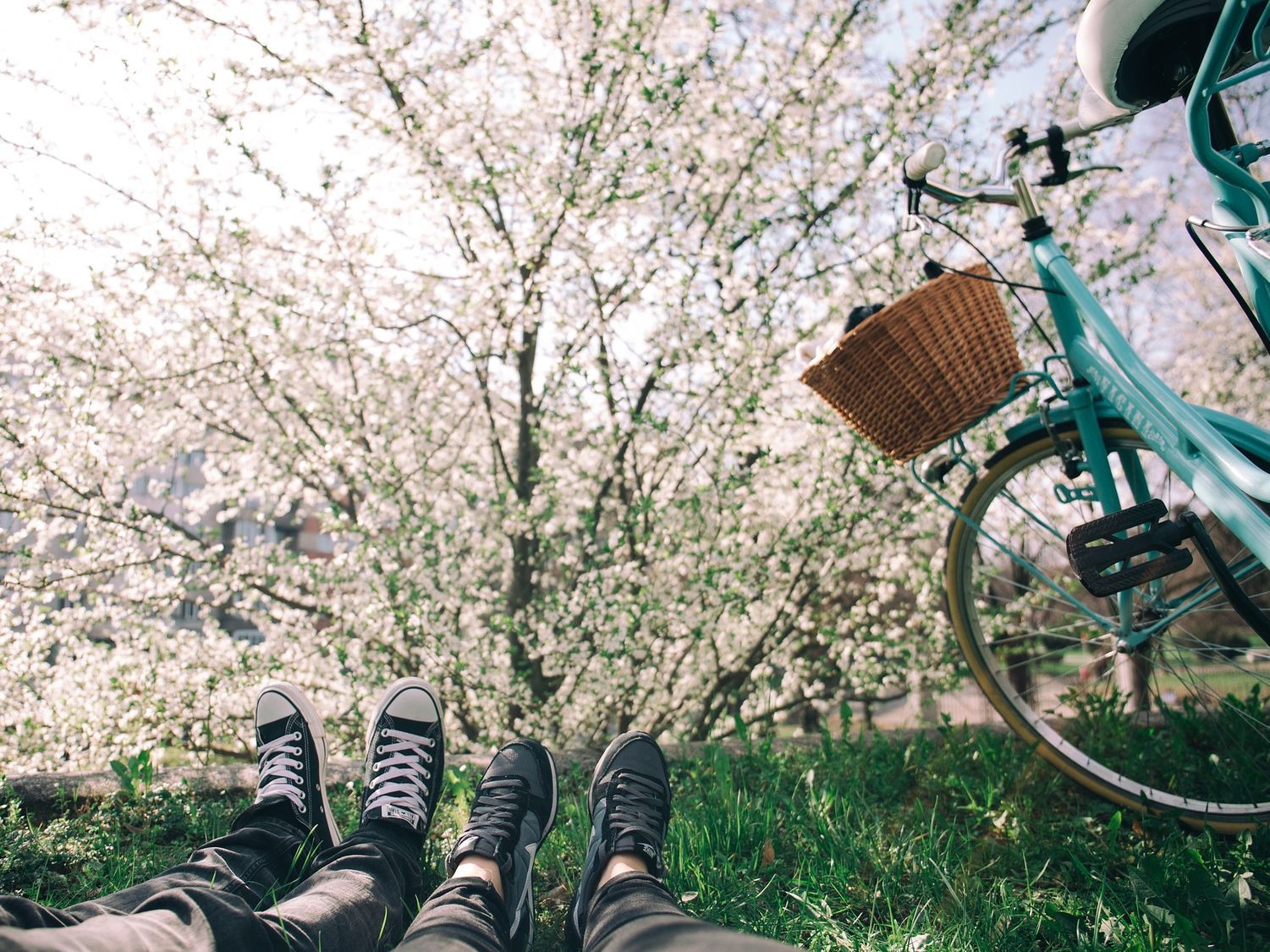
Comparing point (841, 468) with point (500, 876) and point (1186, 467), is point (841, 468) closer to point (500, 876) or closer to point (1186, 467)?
point (1186, 467)

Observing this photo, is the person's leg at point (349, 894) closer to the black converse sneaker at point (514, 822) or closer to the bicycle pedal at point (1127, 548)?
the black converse sneaker at point (514, 822)

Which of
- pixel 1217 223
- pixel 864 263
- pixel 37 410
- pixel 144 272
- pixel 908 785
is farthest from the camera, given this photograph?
pixel 864 263

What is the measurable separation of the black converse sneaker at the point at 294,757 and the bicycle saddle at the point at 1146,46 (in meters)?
2.30

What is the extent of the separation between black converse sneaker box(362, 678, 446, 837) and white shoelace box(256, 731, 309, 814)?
0.51ft

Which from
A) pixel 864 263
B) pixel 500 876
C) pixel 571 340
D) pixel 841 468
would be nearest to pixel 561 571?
pixel 571 340

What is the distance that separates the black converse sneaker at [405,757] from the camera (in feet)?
5.58

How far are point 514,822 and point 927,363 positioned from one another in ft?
4.58

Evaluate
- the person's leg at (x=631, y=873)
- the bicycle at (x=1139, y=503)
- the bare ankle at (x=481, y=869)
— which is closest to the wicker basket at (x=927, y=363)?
the bicycle at (x=1139, y=503)

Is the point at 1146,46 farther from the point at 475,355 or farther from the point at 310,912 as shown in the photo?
the point at 475,355

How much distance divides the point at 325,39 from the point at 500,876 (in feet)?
12.7

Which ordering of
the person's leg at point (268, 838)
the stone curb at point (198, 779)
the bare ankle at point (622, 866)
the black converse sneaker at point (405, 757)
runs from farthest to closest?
the stone curb at point (198, 779) < the black converse sneaker at point (405, 757) < the bare ankle at point (622, 866) < the person's leg at point (268, 838)

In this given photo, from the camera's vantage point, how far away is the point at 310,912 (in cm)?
120

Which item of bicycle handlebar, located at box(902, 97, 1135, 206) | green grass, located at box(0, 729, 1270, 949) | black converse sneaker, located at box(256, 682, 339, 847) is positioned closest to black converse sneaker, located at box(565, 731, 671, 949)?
green grass, located at box(0, 729, 1270, 949)

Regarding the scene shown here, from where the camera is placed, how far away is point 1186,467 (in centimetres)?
Answer: 140
